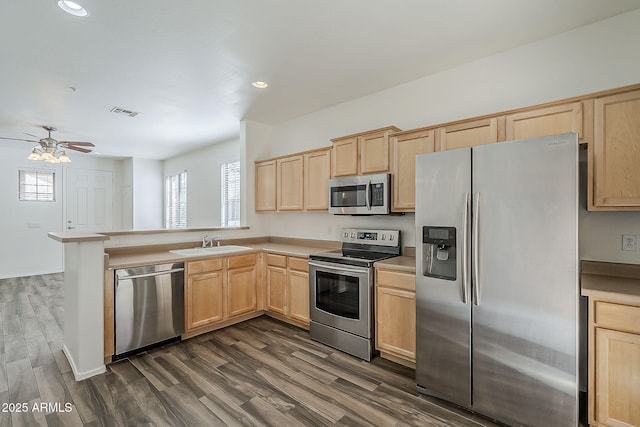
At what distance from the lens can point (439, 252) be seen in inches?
88.7

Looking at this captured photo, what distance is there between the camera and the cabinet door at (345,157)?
3332mm

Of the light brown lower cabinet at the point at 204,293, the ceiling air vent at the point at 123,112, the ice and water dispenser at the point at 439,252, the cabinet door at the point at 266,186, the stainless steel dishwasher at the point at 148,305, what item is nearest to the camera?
the ice and water dispenser at the point at 439,252

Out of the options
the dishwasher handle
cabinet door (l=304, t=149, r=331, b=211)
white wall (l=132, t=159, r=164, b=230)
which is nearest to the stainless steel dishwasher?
the dishwasher handle

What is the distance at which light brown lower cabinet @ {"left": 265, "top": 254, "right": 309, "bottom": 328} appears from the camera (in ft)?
11.5

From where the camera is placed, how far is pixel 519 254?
1.89 metres

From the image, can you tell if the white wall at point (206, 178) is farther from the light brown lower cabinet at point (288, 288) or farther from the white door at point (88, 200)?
the light brown lower cabinet at point (288, 288)

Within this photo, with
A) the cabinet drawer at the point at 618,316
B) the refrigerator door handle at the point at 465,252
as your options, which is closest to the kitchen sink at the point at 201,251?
the refrigerator door handle at the point at 465,252

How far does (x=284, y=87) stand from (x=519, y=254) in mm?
2883

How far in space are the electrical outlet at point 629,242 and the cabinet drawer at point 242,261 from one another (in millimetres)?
3562

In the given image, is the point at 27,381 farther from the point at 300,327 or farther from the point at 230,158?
the point at 230,158

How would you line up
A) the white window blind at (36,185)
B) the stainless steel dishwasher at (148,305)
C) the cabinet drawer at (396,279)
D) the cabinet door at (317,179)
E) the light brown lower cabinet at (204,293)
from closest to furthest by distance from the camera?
the cabinet drawer at (396,279)
the stainless steel dishwasher at (148,305)
the light brown lower cabinet at (204,293)
the cabinet door at (317,179)
the white window blind at (36,185)

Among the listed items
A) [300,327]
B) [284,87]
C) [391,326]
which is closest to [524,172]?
[391,326]

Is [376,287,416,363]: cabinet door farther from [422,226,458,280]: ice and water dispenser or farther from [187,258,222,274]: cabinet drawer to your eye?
[187,258,222,274]: cabinet drawer

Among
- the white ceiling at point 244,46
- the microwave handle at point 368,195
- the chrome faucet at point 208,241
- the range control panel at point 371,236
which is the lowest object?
the chrome faucet at point 208,241
